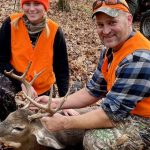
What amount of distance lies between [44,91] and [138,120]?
75.9 inches

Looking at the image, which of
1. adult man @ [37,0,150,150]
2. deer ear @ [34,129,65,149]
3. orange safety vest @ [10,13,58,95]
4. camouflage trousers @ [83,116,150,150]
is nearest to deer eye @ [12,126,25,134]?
deer ear @ [34,129,65,149]

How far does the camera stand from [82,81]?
7945 mm

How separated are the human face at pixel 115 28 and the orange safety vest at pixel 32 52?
1.53 metres

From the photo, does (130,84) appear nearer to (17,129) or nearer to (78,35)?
(17,129)

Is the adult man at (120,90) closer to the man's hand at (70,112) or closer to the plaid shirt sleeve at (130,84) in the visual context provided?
the plaid shirt sleeve at (130,84)

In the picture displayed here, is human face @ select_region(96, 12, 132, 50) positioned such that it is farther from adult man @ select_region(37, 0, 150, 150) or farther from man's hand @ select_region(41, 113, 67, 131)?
man's hand @ select_region(41, 113, 67, 131)

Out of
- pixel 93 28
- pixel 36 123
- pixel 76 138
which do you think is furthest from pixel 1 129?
pixel 93 28

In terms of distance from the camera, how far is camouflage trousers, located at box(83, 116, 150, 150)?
4434 mm

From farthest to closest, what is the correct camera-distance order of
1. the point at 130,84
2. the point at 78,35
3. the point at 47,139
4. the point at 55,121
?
1. the point at 78,35
2. the point at 47,139
3. the point at 55,121
4. the point at 130,84

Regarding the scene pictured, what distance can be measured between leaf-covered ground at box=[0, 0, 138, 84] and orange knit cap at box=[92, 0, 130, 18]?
12.0ft

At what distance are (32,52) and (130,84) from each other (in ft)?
6.71

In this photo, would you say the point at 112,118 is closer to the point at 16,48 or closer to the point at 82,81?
the point at 16,48

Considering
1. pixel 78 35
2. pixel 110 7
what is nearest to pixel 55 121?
pixel 110 7

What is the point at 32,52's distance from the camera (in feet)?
19.1
